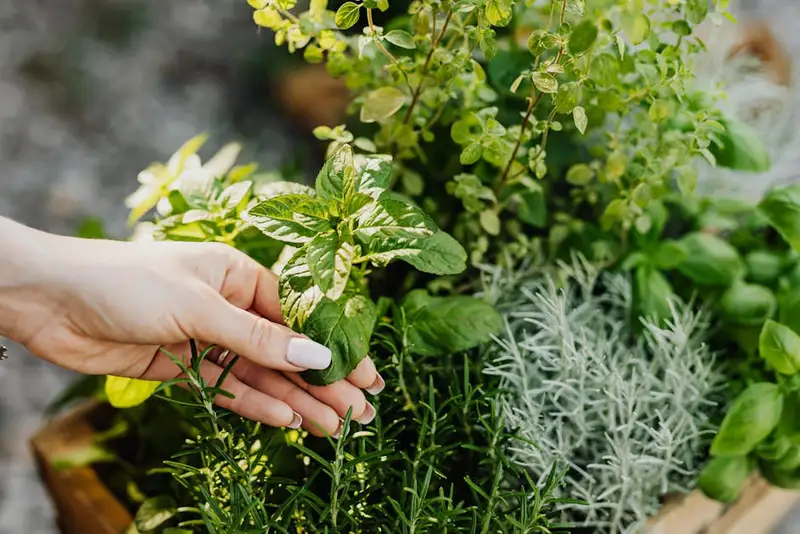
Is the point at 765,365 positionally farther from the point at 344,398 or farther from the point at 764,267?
the point at 344,398

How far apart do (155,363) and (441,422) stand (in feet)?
0.82

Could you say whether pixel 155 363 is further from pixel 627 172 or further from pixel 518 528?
pixel 627 172

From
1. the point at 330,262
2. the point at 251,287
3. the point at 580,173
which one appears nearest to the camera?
the point at 330,262

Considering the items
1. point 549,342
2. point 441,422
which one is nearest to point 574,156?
point 549,342

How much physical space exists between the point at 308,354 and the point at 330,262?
68 mm

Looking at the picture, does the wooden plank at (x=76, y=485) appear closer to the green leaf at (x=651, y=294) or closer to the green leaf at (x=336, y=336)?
the green leaf at (x=336, y=336)

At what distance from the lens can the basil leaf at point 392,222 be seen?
0.51 meters

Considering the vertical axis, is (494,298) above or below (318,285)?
below

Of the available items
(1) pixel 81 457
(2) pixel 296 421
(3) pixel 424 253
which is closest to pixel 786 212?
(3) pixel 424 253

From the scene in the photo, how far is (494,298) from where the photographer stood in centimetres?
72

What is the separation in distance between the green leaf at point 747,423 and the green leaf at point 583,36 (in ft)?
1.14

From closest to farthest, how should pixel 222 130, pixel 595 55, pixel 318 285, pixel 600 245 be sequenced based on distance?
pixel 318 285
pixel 595 55
pixel 600 245
pixel 222 130

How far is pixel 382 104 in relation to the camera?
63 cm

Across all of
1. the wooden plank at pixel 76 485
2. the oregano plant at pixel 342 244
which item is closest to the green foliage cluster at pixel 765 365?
the oregano plant at pixel 342 244
